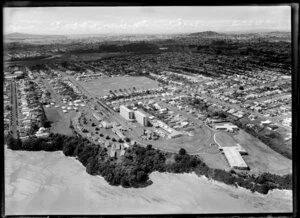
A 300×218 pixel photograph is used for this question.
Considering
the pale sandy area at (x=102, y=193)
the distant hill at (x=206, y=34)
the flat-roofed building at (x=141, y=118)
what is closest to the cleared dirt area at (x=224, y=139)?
the pale sandy area at (x=102, y=193)

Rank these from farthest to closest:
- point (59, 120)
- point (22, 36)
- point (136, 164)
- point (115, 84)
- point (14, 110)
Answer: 1. point (115, 84)
2. point (59, 120)
3. point (136, 164)
4. point (14, 110)
5. point (22, 36)

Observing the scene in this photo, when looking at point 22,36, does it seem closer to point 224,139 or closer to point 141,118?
point 141,118

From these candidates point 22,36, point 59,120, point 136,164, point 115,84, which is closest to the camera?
point 22,36

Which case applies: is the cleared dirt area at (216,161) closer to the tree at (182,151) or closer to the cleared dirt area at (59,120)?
the tree at (182,151)

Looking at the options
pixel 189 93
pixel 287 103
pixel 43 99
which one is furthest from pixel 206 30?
pixel 43 99

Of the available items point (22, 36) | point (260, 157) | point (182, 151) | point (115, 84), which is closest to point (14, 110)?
point (22, 36)

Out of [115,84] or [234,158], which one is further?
[115,84]
